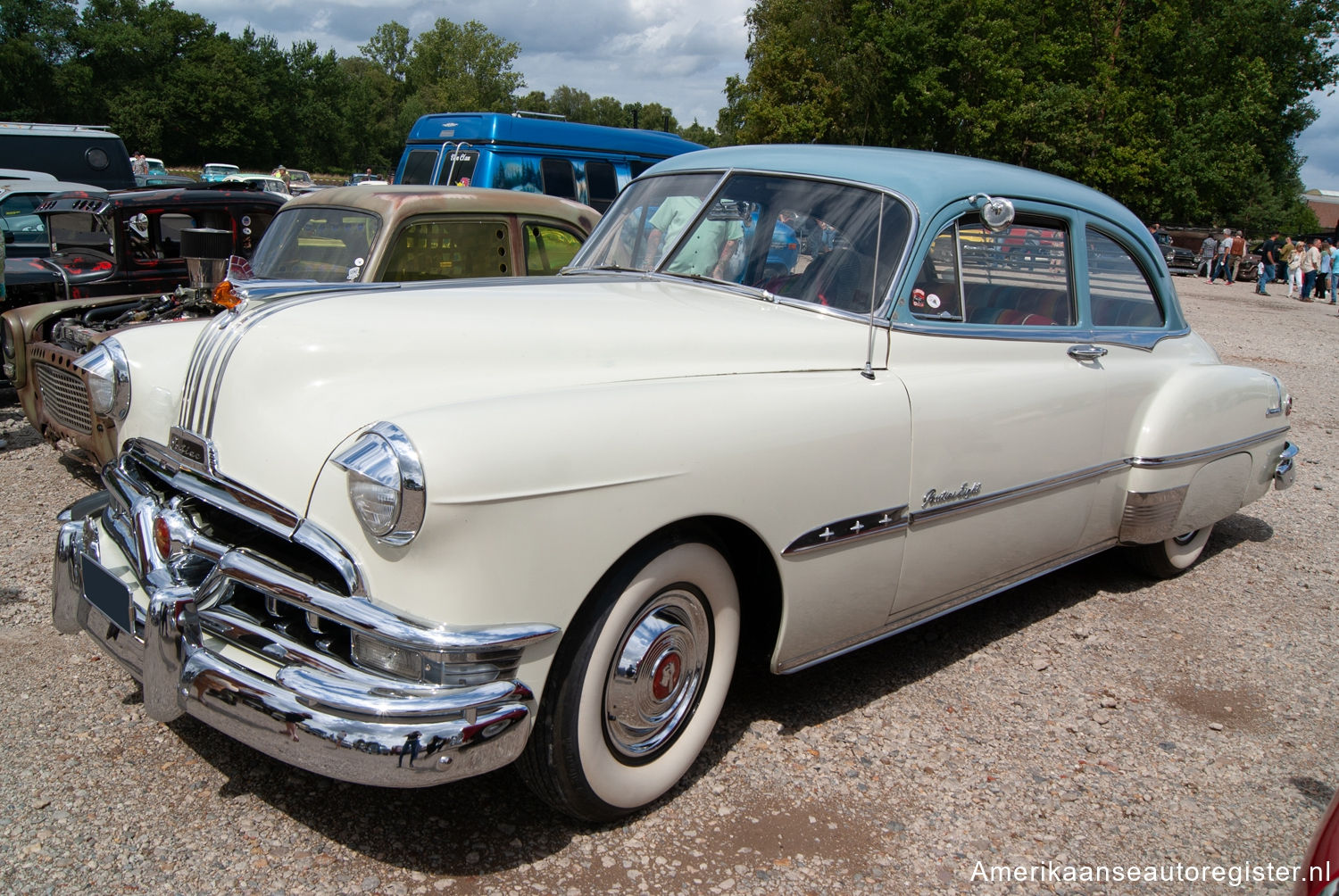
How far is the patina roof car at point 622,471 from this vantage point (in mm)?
2045

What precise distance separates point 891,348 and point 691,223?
943 millimetres

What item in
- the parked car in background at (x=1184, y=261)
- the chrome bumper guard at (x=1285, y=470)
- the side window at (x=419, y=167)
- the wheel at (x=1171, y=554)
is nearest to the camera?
the wheel at (x=1171, y=554)

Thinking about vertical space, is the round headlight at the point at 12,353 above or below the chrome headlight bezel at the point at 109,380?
below

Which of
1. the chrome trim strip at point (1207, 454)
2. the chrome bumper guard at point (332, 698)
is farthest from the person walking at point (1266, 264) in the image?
the chrome bumper guard at point (332, 698)

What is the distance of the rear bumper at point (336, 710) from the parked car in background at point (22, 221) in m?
9.05

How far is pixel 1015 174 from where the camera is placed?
3732 millimetres

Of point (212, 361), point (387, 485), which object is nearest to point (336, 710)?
point (387, 485)

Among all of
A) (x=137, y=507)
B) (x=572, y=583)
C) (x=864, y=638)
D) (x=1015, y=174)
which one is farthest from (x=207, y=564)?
(x=1015, y=174)

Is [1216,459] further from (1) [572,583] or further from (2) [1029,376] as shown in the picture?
(1) [572,583]

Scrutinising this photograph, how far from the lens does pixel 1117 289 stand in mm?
4008

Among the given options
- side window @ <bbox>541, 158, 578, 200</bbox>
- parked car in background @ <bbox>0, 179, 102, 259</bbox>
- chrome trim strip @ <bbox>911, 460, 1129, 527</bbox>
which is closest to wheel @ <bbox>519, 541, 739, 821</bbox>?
chrome trim strip @ <bbox>911, 460, 1129, 527</bbox>

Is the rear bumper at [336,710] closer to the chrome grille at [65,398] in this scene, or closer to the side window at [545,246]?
the chrome grille at [65,398]

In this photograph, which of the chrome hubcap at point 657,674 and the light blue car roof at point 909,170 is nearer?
the chrome hubcap at point 657,674

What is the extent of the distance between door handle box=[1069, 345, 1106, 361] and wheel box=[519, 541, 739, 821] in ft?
6.01
